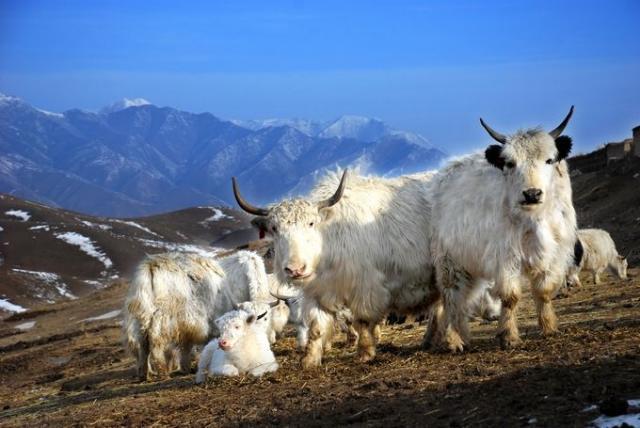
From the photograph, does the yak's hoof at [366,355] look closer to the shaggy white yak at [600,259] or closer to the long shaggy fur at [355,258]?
the long shaggy fur at [355,258]

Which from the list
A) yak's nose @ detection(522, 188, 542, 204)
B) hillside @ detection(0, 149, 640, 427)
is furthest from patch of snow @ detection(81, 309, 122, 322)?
yak's nose @ detection(522, 188, 542, 204)

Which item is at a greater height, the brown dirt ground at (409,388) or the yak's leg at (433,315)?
the yak's leg at (433,315)

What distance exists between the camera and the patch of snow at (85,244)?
6588 centimetres

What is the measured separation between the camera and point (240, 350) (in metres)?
10.4

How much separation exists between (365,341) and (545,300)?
2.19 m

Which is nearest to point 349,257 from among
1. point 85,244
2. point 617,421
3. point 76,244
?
point 617,421

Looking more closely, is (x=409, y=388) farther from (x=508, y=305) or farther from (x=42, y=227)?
(x=42, y=227)

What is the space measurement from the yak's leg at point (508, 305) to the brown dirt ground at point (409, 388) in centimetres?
20

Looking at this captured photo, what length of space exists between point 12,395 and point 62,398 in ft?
9.25

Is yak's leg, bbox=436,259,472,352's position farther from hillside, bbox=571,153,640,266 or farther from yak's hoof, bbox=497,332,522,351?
hillside, bbox=571,153,640,266

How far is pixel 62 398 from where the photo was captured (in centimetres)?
1240

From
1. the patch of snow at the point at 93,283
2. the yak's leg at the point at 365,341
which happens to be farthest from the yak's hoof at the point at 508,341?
the patch of snow at the point at 93,283

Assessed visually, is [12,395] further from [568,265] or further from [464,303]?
[568,265]

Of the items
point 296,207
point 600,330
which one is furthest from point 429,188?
point 600,330
